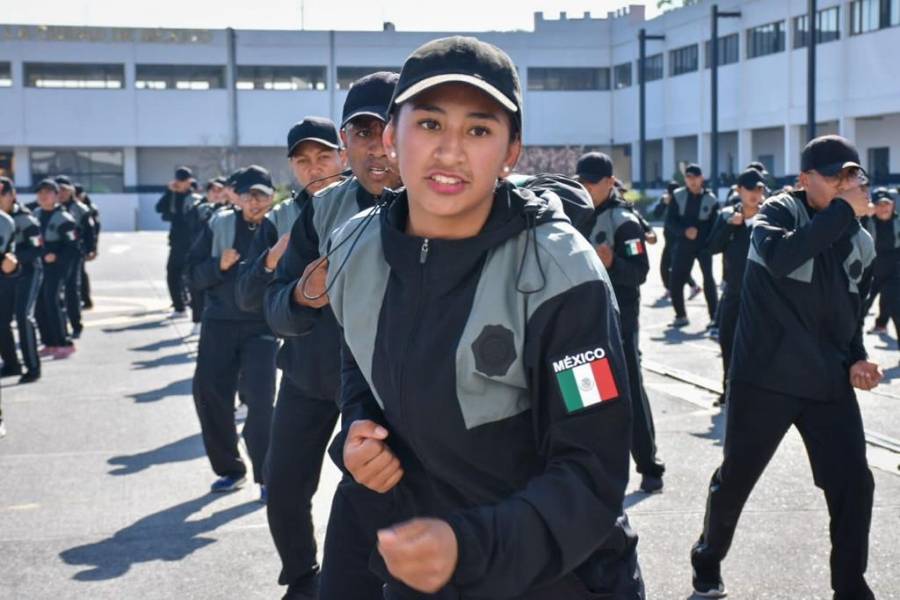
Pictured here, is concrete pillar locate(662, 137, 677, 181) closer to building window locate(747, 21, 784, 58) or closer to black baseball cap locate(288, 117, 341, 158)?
building window locate(747, 21, 784, 58)

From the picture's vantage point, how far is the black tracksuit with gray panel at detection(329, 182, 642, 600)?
2439 mm

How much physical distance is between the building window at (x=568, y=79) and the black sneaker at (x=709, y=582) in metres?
62.8

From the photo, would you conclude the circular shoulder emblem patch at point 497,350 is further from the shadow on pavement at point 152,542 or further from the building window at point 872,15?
the building window at point 872,15

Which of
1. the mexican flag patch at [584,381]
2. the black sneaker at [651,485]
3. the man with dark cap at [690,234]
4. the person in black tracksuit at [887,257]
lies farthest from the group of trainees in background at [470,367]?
the man with dark cap at [690,234]

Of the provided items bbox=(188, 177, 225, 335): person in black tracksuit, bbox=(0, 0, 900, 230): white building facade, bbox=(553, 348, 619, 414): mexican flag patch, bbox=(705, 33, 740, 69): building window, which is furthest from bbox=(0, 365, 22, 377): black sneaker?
bbox=(0, 0, 900, 230): white building facade

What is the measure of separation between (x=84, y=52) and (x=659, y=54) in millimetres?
28200

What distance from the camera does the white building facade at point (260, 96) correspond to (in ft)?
198

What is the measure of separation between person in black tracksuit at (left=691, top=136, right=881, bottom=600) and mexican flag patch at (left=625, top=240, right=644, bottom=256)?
248cm

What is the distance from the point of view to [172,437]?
32.0 feet

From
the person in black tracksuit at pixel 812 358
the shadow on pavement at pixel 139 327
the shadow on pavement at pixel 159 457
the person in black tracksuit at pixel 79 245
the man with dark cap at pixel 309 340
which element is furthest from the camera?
the shadow on pavement at pixel 139 327

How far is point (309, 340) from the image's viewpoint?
5062 millimetres

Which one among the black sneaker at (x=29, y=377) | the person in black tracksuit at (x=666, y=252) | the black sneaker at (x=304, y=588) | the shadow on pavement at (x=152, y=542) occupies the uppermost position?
the person in black tracksuit at (x=666, y=252)

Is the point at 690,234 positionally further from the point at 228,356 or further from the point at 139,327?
the point at 228,356

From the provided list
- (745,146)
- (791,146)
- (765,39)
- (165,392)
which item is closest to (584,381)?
(165,392)
